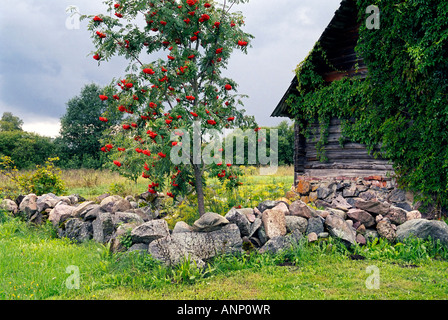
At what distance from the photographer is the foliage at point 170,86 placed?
6254 mm

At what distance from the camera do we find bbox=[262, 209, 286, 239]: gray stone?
20.4 feet

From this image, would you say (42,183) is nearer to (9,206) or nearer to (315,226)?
(9,206)

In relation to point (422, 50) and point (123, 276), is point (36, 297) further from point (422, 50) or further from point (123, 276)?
point (422, 50)

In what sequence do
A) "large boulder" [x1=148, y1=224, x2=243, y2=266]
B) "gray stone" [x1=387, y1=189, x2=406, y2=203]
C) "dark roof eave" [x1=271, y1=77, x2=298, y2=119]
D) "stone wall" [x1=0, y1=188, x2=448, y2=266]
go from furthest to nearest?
1. "dark roof eave" [x1=271, y1=77, x2=298, y2=119]
2. "gray stone" [x1=387, y1=189, x2=406, y2=203]
3. "stone wall" [x1=0, y1=188, x2=448, y2=266]
4. "large boulder" [x1=148, y1=224, x2=243, y2=266]

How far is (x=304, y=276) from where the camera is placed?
518 cm

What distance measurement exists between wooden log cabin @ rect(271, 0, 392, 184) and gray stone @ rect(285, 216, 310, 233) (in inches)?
185

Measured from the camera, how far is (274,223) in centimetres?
630

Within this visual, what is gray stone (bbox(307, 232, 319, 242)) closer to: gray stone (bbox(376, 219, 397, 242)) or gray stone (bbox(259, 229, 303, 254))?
gray stone (bbox(259, 229, 303, 254))

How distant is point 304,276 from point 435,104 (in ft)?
19.6

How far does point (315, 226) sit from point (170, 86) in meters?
3.88

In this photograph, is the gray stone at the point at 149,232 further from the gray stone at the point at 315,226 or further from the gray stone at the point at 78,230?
the gray stone at the point at 315,226

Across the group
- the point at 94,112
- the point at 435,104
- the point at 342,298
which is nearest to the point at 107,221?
the point at 342,298

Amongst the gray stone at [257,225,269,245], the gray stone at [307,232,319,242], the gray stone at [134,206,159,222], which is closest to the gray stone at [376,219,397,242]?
the gray stone at [307,232,319,242]

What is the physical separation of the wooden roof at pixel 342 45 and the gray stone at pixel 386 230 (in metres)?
5.22
